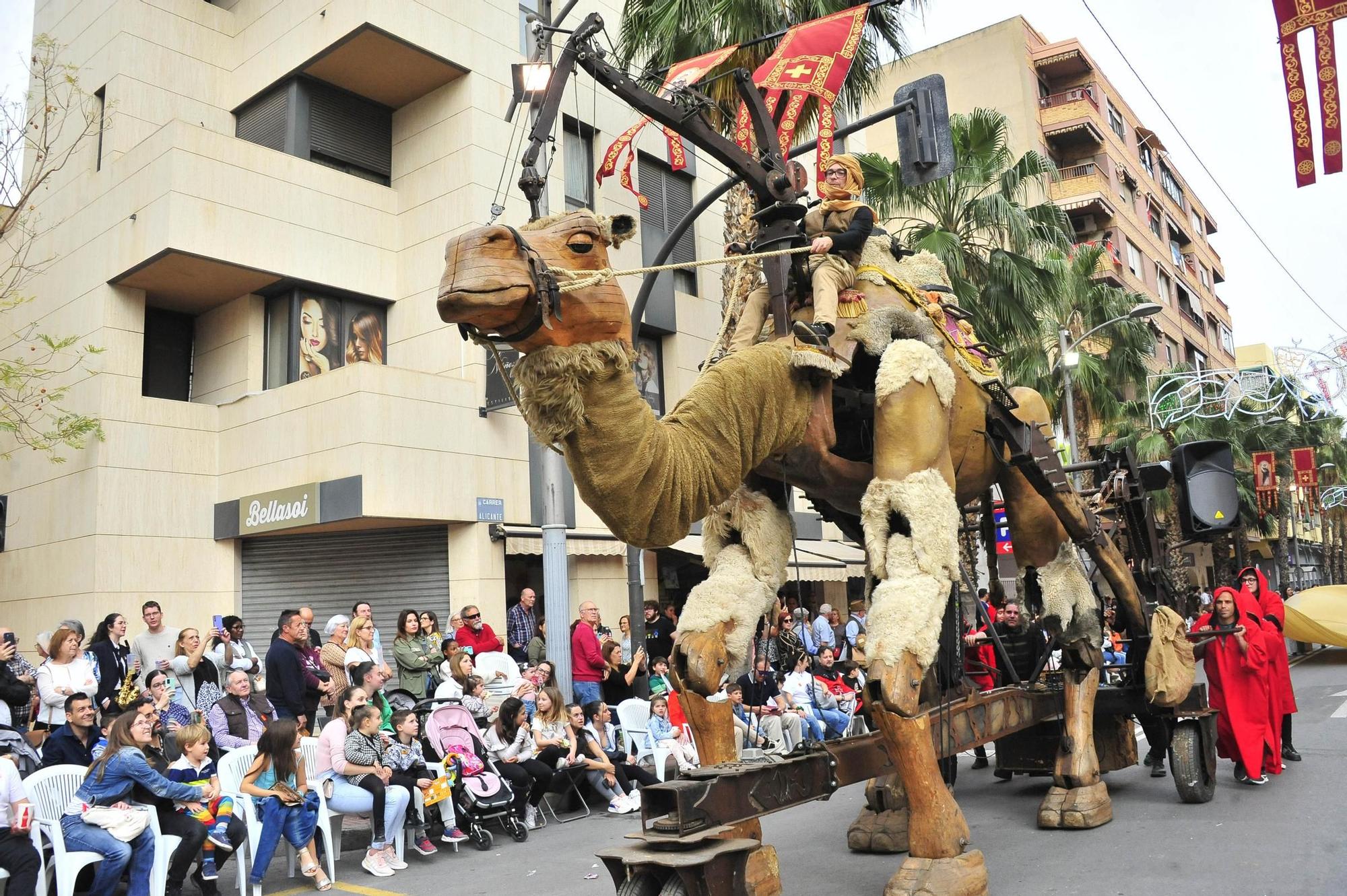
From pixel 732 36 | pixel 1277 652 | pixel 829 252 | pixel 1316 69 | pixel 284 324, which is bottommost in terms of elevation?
pixel 1277 652

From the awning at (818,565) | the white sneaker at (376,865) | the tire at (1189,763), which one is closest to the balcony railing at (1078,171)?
the awning at (818,565)

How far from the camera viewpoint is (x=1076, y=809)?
20.5 feet

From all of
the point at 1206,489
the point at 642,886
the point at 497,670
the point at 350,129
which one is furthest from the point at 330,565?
the point at 642,886

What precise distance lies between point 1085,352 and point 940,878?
2166 cm

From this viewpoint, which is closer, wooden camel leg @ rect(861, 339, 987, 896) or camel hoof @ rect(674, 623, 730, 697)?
wooden camel leg @ rect(861, 339, 987, 896)

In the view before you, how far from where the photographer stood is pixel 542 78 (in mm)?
7180

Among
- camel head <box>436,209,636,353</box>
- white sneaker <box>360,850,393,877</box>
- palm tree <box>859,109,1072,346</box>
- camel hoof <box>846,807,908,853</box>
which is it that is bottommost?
white sneaker <box>360,850,393,877</box>

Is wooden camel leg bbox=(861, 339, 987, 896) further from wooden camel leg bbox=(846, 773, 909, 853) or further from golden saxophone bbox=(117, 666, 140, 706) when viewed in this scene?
golden saxophone bbox=(117, 666, 140, 706)

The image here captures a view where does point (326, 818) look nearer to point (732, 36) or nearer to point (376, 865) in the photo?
point (376, 865)

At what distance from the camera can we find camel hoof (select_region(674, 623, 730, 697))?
4766mm

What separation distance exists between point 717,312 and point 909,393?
15.1 m

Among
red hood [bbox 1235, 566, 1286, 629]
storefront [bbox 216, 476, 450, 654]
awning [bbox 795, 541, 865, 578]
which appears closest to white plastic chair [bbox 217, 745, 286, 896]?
storefront [bbox 216, 476, 450, 654]

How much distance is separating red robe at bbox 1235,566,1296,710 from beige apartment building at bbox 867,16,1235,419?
974 inches

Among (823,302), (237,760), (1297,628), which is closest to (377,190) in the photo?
(237,760)
